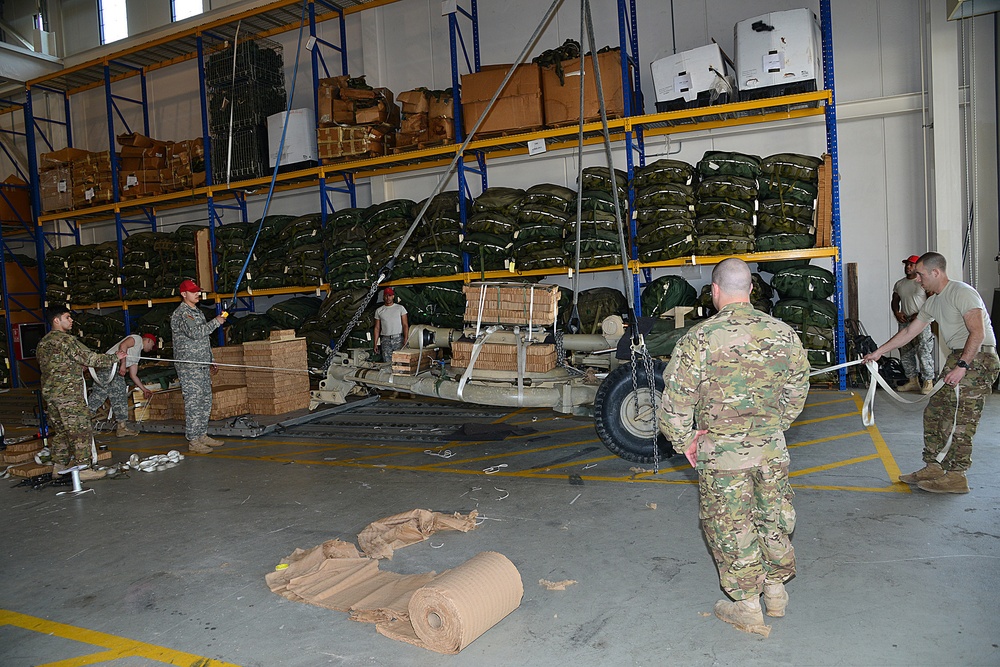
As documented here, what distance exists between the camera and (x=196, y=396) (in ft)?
27.6

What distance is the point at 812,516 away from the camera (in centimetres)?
498

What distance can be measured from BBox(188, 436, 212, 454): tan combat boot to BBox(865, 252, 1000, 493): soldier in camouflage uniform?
7167 mm

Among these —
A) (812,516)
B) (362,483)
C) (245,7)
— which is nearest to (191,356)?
(362,483)

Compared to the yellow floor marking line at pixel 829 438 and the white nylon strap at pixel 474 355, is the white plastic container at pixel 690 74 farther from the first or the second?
the yellow floor marking line at pixel 829 438

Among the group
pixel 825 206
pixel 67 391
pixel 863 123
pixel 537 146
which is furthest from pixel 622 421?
pixel 863 123

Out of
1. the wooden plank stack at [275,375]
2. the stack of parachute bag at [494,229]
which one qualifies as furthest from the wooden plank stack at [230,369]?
the stack of parachute bag at [494,229]

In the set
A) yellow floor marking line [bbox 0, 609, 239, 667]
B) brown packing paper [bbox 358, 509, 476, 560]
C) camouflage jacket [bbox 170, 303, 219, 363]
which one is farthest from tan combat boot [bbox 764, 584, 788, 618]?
camouflage jacket [bbox 170, 303, 219, 363]

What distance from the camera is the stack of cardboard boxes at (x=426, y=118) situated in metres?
11.5

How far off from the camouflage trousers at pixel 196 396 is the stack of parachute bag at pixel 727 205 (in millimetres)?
6687

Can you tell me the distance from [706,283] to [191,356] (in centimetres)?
740

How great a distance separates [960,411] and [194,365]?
7744 mm

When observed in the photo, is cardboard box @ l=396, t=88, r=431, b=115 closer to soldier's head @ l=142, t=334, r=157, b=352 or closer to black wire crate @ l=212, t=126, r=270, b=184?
black wire crate @ l=212, t=126, r=270, b=184

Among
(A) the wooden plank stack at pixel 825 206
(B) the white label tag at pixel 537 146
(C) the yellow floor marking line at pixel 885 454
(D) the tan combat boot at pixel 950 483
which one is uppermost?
(B) the white label tag at pixel 537 146

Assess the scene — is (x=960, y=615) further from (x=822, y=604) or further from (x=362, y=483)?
(x=362, y=483)
